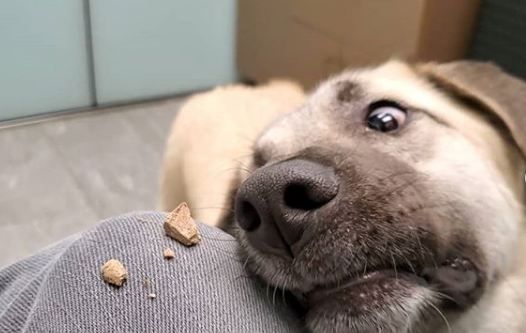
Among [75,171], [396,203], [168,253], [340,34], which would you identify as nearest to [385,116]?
[396,203]

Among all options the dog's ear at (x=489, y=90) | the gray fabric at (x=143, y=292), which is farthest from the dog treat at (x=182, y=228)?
the dog's ear at (x=489, y=90)

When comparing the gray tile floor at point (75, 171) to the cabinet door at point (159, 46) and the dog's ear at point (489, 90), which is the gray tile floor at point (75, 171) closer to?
the cabinet door at point (159, 46)

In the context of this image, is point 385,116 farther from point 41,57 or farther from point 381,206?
point 41,57

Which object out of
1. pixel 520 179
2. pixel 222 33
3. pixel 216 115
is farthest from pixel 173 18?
pixel 520 179

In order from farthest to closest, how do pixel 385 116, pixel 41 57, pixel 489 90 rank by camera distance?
pixel 41 57, pixel 489 90, pixel 385 116

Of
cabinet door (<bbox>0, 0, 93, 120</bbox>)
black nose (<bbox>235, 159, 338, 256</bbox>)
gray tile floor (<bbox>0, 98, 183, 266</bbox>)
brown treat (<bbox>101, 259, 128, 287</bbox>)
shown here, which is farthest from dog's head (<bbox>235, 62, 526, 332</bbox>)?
cabinet door (<bbox>0, 0, 93, 120</bbox>)
